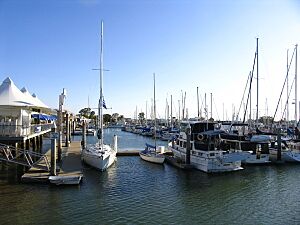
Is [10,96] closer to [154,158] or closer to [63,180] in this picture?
[63,180]

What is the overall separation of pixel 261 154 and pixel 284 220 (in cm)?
1910

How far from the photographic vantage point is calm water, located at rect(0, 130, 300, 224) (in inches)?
Answer: 649

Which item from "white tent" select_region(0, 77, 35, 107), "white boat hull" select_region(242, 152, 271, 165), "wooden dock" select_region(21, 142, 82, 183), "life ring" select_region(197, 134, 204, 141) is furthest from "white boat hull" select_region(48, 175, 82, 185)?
"white boat hull" select_region(242, 152, 271, 165)

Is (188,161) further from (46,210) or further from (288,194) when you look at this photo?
(46,210)

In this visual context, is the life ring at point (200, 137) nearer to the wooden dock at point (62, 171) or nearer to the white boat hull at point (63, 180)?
the wooden dock at point (62, 171)

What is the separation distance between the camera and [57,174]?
2370 cm

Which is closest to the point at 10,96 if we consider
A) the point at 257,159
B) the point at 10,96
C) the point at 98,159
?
the point at 10,96

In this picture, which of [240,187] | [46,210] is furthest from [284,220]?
[46,210]

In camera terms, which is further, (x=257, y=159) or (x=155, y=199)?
(x=257, y=159)

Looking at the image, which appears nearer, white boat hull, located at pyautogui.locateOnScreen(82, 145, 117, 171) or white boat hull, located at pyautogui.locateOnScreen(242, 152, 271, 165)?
white boat hull, located at pyautogui.locateOnScreen(82, 145, 117, 171)

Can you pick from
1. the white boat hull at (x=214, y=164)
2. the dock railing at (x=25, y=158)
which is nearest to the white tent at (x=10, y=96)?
the dock railing at (x=25, y=158)

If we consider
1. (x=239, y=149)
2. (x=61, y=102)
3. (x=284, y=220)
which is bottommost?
(x=284, y=220)

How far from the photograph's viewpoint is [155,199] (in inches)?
783

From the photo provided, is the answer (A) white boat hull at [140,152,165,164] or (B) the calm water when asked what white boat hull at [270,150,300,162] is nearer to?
(B) the calm water
